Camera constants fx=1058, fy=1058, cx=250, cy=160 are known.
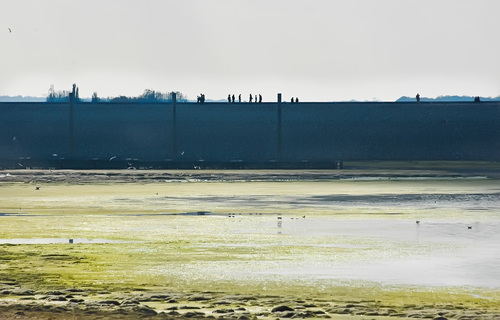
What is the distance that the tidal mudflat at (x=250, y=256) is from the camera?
38.6ft

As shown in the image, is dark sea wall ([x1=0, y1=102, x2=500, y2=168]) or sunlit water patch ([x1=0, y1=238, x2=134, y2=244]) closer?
sunlit water patch ([x1=0, y1=238, x2=134, y2=244])

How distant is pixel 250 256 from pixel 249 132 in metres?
54.0

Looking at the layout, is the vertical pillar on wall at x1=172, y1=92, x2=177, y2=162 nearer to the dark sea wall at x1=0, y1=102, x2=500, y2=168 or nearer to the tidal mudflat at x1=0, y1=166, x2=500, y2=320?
the dark sea wall at x1=0, y1=102, x2=500, y2=168

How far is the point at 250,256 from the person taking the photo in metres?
16.6

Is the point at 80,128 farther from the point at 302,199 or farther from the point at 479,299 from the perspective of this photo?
the point at 479,299

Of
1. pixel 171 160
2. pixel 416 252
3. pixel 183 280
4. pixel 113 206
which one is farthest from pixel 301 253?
pixel 171 160

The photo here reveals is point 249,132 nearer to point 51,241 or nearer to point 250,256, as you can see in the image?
point 51,241

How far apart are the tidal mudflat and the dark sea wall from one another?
35551 mm

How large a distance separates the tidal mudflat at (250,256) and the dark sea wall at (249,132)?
35551 millimetres

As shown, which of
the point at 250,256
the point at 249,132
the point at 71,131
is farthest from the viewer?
the point at 71,131

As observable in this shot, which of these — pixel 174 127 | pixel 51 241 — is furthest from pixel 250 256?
pixel 174 127

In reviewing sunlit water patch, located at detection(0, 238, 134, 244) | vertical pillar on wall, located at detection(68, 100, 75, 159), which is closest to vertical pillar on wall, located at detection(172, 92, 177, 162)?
vertical pillar on wall, located at detection(68, 100, 75, 159)

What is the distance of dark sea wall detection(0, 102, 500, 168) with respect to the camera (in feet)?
226

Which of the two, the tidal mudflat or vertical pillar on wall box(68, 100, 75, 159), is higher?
vertical pillar on wall box(68, 100, 75, 159)
